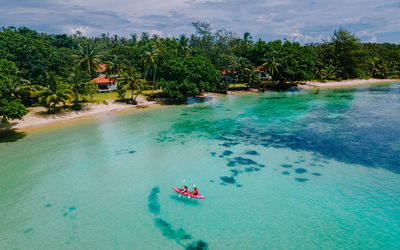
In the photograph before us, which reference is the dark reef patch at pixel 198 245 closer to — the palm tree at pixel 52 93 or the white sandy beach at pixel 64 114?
the white sandy beach at pixel 64 114

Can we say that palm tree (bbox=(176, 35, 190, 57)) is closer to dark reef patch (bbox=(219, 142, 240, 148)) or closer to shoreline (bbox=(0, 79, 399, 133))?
shoreline (bbox=(0, 79, 399, 133))

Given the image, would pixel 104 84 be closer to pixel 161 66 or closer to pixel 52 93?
pixel 161 66

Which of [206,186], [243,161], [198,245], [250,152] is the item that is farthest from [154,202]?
[250,152]

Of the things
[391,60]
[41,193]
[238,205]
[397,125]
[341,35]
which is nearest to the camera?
[238,205]

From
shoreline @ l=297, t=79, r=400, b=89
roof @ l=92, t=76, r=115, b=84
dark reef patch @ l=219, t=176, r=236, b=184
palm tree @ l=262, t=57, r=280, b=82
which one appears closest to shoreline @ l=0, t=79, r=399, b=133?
roof @ l=92, t=76, r=115, b=84

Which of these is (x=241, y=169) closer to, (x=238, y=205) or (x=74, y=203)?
(x=238, y=205)

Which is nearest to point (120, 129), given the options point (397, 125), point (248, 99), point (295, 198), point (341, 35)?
point (295, 198)
